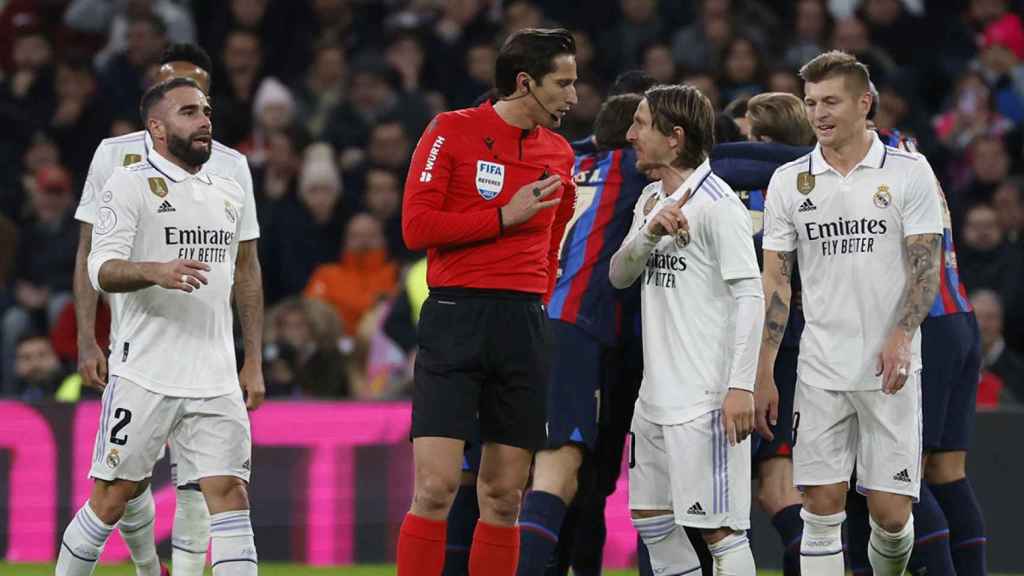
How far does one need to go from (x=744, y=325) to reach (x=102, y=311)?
3.02 m

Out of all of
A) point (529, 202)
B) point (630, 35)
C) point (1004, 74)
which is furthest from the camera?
point (630, 35)

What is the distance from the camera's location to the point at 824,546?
6.91m


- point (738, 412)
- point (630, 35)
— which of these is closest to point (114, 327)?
point (738, 412)

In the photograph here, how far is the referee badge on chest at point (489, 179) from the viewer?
670cm

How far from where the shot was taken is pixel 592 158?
7.84m

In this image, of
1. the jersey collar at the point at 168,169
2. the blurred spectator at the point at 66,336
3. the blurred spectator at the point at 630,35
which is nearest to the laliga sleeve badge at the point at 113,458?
the jersey collar at the point at 168,169

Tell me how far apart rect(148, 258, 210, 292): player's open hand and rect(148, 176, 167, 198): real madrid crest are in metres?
0.46

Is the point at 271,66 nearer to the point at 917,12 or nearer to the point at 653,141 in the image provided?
the point at 917,12

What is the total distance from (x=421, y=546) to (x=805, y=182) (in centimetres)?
193

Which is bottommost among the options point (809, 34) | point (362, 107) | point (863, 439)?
point (863, 439)

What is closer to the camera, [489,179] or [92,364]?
[489,179]

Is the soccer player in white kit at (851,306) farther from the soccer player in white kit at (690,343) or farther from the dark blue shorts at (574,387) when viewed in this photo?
the dark blue shorts at (574,387)

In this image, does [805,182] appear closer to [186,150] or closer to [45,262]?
[186,150]

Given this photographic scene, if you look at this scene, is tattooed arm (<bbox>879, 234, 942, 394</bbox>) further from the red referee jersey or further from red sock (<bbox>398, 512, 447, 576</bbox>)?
red sock (<bbox>398, 512, 447, 576</bbox>)
